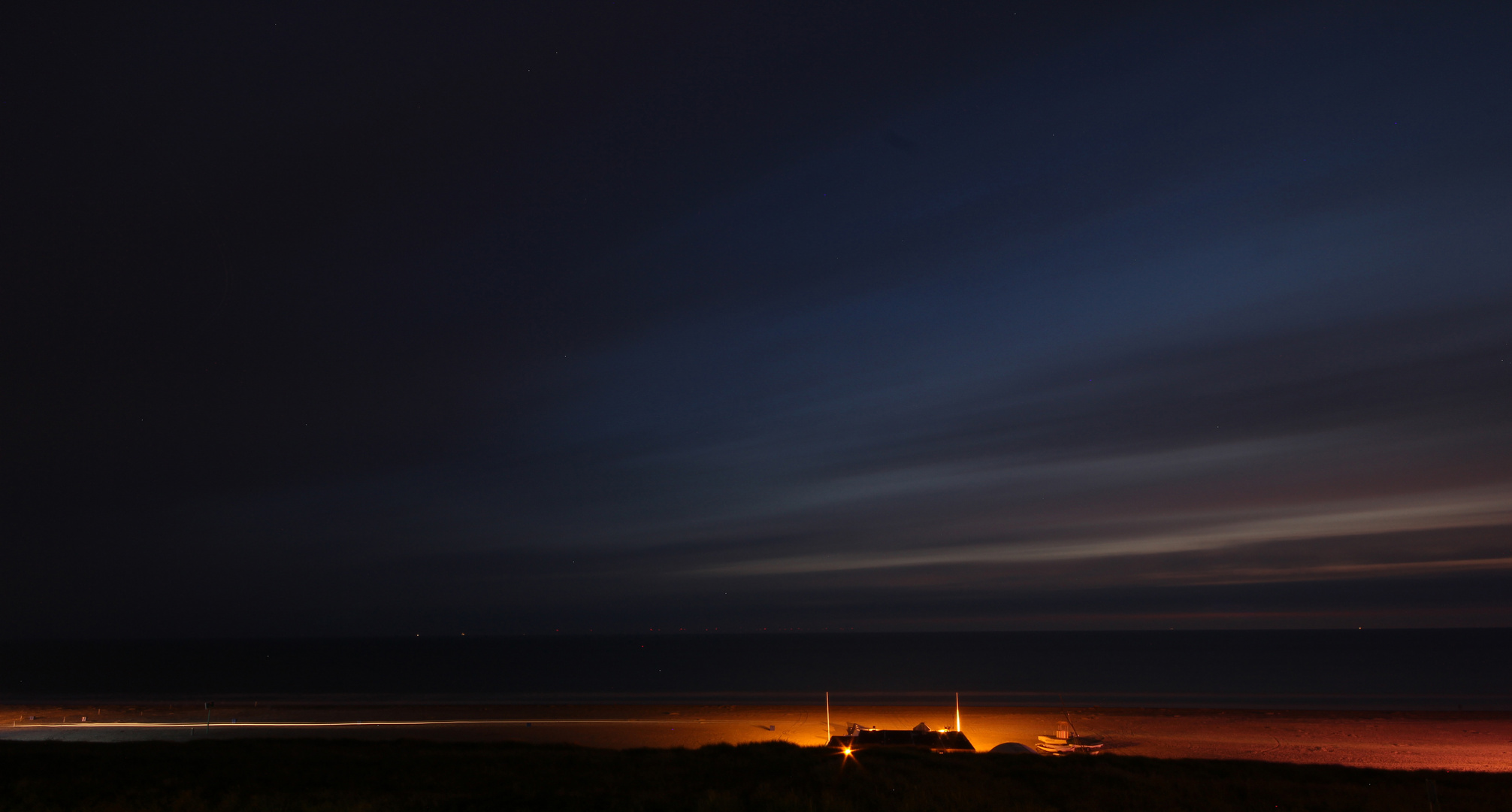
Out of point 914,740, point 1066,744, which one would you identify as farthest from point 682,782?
point 1066,744

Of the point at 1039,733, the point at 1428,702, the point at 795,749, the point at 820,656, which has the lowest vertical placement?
the point at 820,656

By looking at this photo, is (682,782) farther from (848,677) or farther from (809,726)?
(848,677)

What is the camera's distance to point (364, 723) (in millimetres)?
38406

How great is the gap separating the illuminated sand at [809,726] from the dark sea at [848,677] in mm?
8481

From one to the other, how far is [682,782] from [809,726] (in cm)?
2319

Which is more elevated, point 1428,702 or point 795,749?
point 795,749

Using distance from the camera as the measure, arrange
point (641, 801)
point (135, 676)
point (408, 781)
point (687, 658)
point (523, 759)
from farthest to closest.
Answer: point (687, 658)
point (135, 676)
point (523, 759)
point (408, 781)
point (641, 801)

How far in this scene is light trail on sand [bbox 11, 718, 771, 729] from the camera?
1431 inches

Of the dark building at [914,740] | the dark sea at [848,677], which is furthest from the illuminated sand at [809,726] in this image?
the dark sea at [848,677]

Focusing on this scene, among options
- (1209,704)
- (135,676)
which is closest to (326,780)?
(1209,704)

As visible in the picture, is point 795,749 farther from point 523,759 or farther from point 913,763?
point 523,759

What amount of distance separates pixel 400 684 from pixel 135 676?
40515 millimetres

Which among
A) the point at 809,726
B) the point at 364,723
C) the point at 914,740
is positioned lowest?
the point at 364,723

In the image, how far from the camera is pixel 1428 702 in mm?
51250
